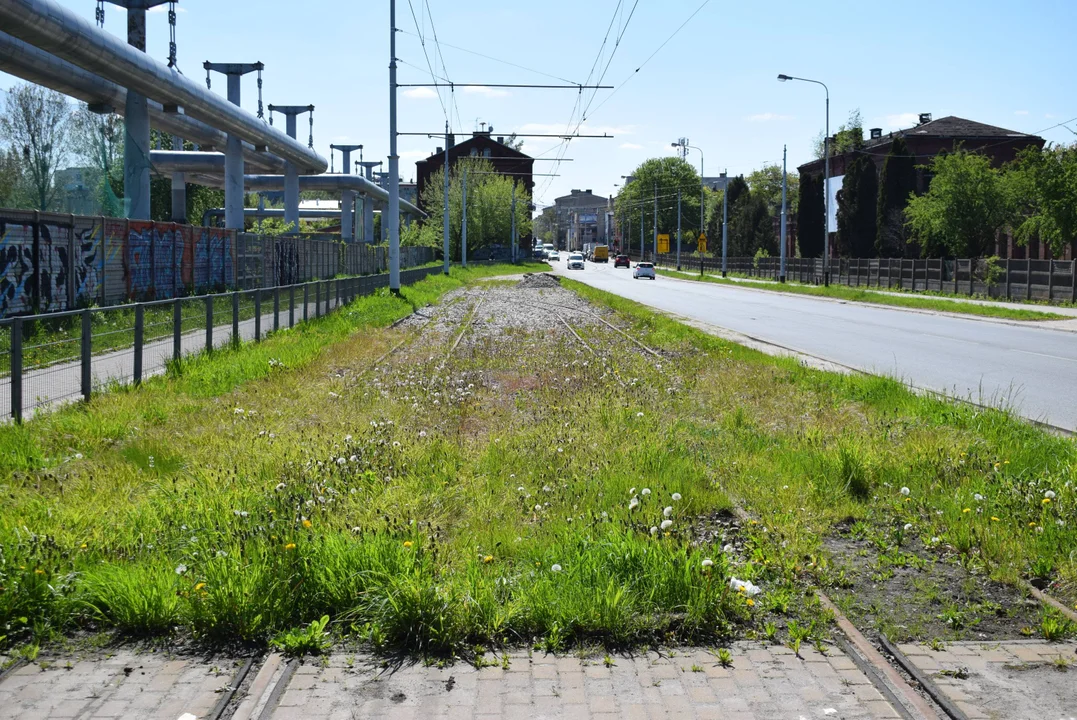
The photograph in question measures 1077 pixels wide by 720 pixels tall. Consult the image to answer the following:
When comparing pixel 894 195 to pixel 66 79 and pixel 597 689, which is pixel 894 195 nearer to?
pixel 66 79

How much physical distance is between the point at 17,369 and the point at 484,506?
5.75m

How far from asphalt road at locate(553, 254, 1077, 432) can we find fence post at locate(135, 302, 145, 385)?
33.5ft

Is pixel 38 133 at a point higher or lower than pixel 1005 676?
higher

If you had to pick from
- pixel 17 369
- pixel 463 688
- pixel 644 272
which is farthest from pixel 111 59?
pixel 644 272

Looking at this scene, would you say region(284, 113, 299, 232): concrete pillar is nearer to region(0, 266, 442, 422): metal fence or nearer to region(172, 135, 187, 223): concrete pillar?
region(172, 135, 187, 223): concrete pillar

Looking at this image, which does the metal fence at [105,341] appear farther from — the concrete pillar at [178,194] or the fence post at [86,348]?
the concrete pillar at [178,194]

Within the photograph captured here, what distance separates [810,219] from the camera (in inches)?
3418

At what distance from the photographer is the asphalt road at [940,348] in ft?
45.2

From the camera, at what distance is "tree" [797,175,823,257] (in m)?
86.4

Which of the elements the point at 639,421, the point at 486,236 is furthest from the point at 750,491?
the point at 486,236

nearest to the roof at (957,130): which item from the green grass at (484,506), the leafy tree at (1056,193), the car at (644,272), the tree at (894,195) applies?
the tree at (894,195)

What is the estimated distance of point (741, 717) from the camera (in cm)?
410

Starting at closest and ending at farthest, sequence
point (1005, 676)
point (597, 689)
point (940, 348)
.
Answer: point (597, 689) → point (1005, 676) → point (940, 348)

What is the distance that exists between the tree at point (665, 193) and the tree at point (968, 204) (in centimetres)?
10655
